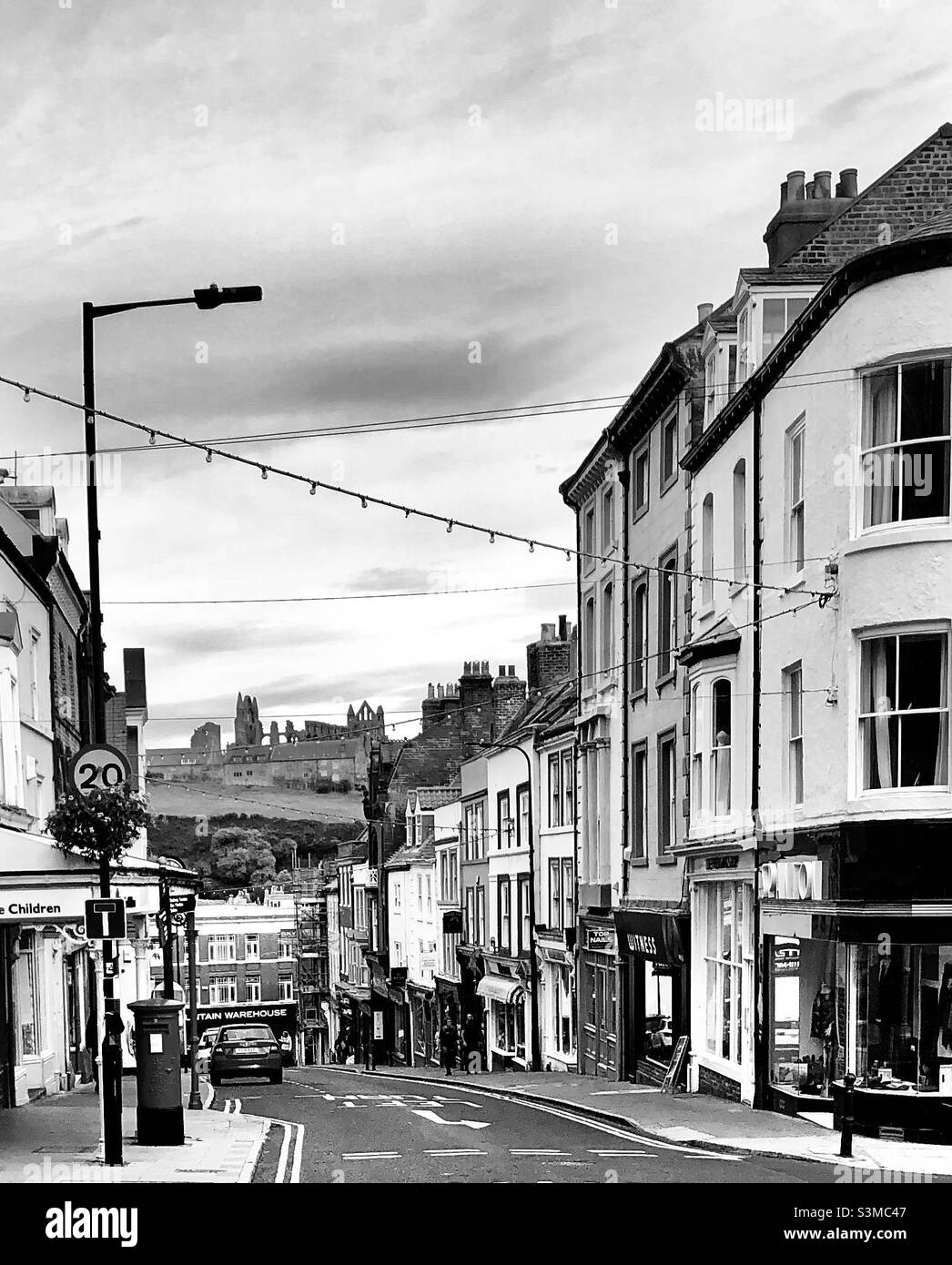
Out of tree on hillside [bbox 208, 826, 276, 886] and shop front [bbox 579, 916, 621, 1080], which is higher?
shop front [bbox 579, 916, 621, 1080]

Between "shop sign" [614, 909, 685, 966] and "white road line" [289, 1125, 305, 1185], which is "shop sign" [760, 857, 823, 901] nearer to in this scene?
"shop sign" [614, 909, 685, 966]

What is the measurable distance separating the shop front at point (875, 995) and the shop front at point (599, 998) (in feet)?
45.6

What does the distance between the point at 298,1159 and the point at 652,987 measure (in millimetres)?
15771

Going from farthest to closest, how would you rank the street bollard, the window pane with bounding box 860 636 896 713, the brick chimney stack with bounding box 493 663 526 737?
the brick chimney stack with bounding box 493 663 526 737 → the window pane with bounding box 860 636 896 713 → the street bollard

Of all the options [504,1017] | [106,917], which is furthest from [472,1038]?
[106,917]

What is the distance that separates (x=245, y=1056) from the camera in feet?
114

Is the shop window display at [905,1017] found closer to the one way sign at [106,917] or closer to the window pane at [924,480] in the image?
the window pane at [924,480]

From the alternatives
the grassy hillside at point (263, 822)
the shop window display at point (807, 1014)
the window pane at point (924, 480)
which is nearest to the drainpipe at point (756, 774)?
the shop window display at point (807, 1014)

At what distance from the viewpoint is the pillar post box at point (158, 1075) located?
18516mm

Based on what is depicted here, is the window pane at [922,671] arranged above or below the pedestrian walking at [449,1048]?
above

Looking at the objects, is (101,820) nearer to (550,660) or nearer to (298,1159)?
(298,1159)

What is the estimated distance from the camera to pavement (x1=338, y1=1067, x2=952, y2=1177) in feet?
58.6

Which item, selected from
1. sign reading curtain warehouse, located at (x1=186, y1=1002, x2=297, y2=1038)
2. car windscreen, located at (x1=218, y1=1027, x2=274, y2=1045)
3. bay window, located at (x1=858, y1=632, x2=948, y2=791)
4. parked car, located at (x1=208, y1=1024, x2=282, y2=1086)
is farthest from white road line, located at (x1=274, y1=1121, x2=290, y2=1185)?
sign reading curtain warehouse, located at (x1=186, y1=1002, x2=297, y2=1038)

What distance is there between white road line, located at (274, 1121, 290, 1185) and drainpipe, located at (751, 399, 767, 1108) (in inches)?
265
